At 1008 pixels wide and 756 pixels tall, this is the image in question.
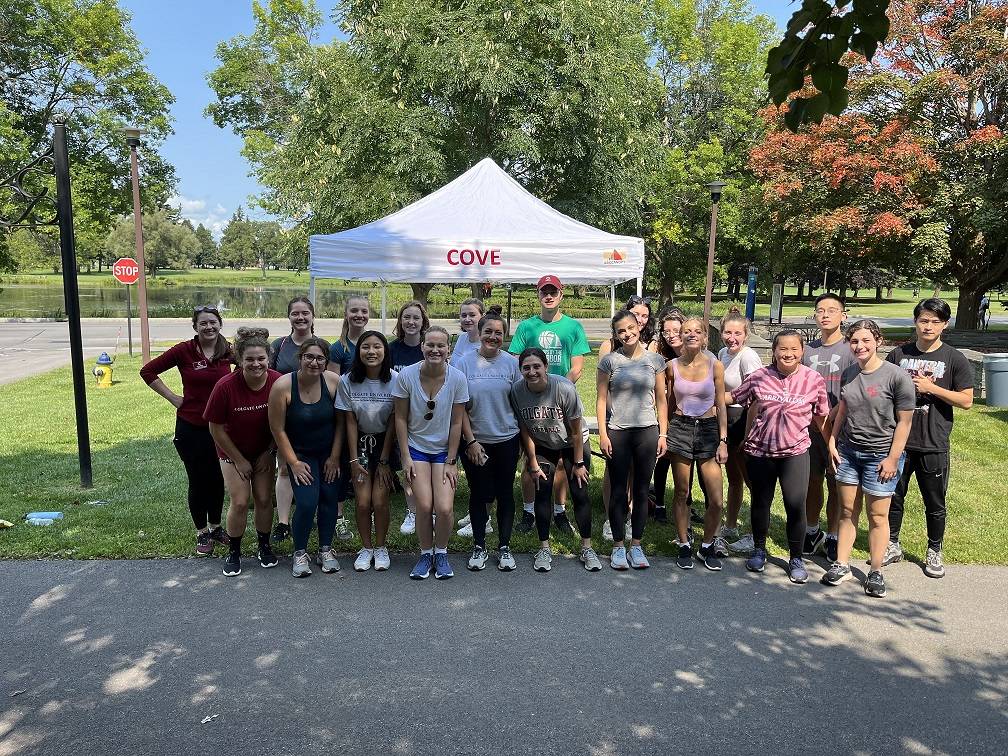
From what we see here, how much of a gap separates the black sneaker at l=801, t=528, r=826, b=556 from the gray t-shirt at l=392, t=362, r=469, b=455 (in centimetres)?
274

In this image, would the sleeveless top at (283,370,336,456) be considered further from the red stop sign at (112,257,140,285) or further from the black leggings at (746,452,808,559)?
the red stop sign at (112,257,140,285)

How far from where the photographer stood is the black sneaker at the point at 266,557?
182 inches

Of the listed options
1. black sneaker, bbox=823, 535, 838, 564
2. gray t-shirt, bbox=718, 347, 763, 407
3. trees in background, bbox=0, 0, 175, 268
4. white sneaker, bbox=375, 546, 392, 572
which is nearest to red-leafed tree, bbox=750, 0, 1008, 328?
gray t-shirt, bbox=718, 347, 763, 407

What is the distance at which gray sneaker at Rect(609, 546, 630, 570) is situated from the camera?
463cm

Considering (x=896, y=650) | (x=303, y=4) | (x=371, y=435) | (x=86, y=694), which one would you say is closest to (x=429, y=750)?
(x=86, y=694)

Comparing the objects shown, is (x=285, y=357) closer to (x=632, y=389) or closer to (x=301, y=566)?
(x=301, y=566)

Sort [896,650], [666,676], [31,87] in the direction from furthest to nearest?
[31,87] < [896,650] < [666,676]

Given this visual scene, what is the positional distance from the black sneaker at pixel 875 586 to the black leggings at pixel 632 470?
143 centimetres

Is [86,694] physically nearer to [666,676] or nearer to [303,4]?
[666,676]

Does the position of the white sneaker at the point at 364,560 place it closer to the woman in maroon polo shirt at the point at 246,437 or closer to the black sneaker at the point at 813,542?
the woman in maroon polo shirt at the point at 246,437

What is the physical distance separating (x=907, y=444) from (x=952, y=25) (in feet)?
51.3

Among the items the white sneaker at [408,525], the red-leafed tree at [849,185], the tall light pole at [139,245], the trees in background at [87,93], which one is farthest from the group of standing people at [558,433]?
the trees in background at [87,93]

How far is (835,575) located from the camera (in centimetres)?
443

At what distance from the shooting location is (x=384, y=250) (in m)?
8.36
